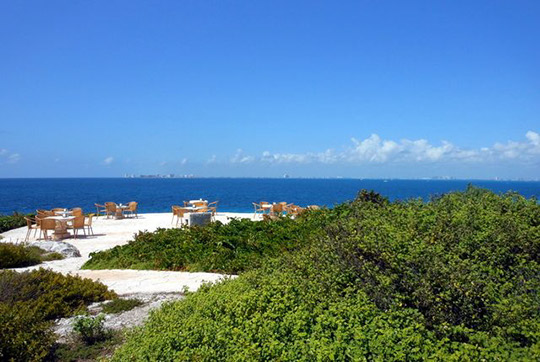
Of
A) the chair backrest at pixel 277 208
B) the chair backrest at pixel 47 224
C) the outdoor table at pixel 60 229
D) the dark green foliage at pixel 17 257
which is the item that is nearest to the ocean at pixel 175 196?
the chair backrest at pixel 277 208

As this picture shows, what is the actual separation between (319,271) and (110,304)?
10.7 feet

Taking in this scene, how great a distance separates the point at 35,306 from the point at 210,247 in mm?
4429

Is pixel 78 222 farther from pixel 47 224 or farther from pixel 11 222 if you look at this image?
pixel 11 222

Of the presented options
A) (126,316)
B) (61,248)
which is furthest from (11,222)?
(126,316)

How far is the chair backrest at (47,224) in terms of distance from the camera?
14336 mm

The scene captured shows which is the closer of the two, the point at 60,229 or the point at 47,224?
the point at 47,224

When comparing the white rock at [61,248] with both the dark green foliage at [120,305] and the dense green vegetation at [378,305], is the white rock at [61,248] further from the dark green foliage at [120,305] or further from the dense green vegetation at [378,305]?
the dense green vegetation at [378,305]

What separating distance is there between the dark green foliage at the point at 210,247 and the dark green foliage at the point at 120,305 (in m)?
2.41

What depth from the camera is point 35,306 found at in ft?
17.1

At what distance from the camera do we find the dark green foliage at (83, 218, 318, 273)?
27.7 feet

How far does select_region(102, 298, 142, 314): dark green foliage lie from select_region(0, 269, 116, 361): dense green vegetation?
0.33 meters

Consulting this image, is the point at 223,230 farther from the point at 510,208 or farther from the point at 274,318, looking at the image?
the point at 274,318

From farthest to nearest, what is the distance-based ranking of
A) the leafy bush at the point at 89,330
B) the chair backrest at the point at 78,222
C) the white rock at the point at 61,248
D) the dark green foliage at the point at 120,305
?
the chair backrest at the point at 78,222, the white rock at the point at 61,248, the dark green foliage at the point at 120,305, the leafy bush at the point at 89,330

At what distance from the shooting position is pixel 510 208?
643 centimetres
